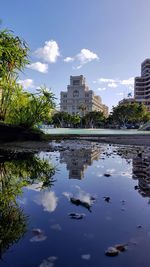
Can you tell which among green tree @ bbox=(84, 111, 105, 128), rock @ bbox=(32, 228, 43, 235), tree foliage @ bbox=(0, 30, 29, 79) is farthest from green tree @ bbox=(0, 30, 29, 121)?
green tree @ bbox=(84, 111, 105, 128)

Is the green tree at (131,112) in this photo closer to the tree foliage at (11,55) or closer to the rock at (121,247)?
the tree foliage at (11,55)

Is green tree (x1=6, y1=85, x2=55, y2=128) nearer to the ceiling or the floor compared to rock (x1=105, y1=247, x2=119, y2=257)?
nearer to the ceiling

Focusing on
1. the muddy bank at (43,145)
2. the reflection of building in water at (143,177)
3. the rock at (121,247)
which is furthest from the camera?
the muddy bank at (43,145)

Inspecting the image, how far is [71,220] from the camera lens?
4520 millimetres

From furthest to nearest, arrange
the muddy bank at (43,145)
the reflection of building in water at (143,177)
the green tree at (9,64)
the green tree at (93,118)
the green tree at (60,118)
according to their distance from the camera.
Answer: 1. the green tree at (60,118)
2. the green tree at (93,118)
3. the green tree at (9,64)
4. the muddy bank at (43,145)
5. the reflection of building in water at (143,177)

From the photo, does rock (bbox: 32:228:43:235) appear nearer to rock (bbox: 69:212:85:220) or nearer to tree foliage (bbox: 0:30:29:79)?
rock (bbox: 69:212:85:220)

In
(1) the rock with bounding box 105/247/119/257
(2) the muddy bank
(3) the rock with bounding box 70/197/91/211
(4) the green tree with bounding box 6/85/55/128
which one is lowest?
(1) the rock with bounding box 105/247/119/257

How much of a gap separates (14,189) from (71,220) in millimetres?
2200

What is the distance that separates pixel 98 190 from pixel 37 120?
17727mm

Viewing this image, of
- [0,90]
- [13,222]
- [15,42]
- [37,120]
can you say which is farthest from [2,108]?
[13,222]

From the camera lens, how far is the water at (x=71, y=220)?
3264 millimetres

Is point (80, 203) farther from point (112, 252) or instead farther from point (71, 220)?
point (112, 252)

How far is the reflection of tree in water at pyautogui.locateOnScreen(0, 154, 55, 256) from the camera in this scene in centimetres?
380

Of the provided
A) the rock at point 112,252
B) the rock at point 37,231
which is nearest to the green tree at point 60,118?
the rock at point 37,231
